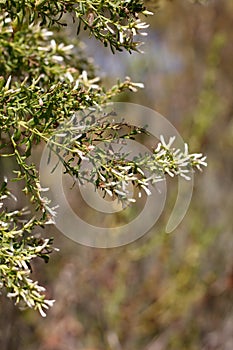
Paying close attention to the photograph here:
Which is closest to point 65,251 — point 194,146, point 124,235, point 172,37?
point 124,235

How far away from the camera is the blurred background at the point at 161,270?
11.1ft

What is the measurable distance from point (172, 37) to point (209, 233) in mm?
2771

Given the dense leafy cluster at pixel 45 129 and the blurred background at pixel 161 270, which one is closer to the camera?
the dense leafy cluster at pixel 45 129

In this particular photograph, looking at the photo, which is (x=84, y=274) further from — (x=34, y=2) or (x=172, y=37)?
(x=172, y=37)

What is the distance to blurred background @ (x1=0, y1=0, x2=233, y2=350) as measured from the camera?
3.38 metres

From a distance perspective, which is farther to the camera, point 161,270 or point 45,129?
point 161,270

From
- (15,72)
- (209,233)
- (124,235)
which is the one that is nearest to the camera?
(15,72)

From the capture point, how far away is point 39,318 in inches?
149

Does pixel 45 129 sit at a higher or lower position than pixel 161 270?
higher

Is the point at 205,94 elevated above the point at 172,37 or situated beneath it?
situated beneath

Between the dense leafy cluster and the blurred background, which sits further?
the blurred background

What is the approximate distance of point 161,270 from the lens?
4.09 metres

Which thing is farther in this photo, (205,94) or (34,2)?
(205,94)

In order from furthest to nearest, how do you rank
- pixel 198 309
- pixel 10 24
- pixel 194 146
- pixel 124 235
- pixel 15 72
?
1. pixel 198 309
2. pixel 124 235
3. pixel 194 146
4. pixel 15 72
5. pixel 10 24
